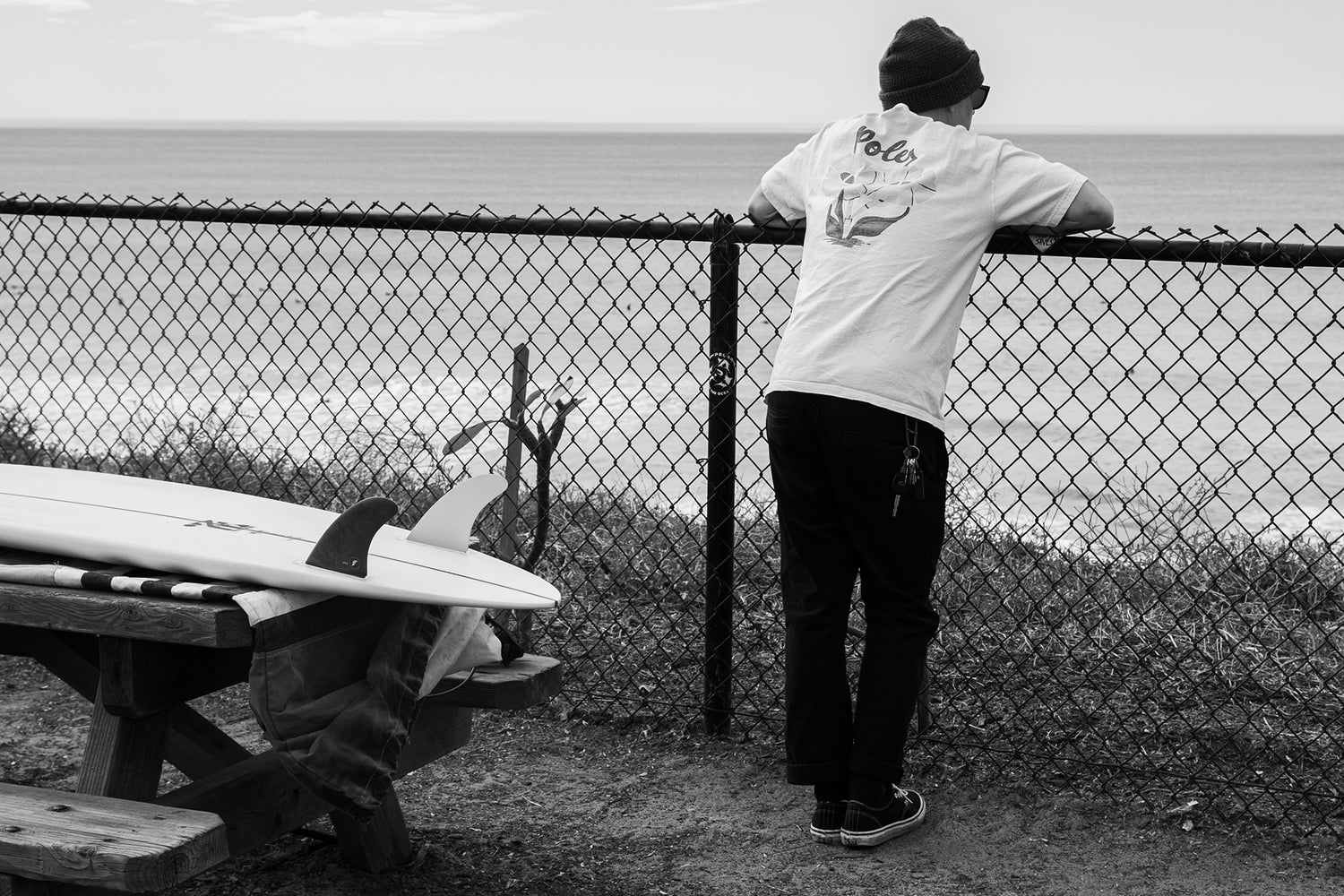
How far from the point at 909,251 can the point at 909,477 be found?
0.48 m

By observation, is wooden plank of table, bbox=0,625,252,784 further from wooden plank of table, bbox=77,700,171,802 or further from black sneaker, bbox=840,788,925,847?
black sneaker, bbox=840,788,925,847

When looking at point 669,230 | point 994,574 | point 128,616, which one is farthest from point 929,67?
point 994,574

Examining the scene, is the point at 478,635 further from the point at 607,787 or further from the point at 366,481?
the point at 366,481

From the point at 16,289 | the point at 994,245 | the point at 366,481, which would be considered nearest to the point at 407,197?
the point at 16,289

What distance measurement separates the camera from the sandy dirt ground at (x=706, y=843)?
9.98 ft

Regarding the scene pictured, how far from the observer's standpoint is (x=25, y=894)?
2.26 m

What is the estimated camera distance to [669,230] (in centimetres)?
354

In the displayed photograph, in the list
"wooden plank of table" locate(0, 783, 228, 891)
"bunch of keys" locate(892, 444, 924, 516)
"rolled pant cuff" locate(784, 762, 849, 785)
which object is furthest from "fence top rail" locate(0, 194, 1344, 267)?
"wooden plank of table" locate(0, 783, 228, 891)

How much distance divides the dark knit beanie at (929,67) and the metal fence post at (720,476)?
1.98ft

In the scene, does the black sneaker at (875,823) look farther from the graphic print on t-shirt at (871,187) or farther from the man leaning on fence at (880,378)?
the graphic print on t-shirt at (871,187)

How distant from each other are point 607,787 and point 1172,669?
1.80 metres

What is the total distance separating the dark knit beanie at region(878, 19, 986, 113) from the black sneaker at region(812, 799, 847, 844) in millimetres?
1609

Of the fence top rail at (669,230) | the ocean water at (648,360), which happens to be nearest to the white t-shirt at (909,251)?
the fence top rail at (669,230)

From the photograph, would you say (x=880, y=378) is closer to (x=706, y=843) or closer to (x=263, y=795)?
(x=706, y=843)
